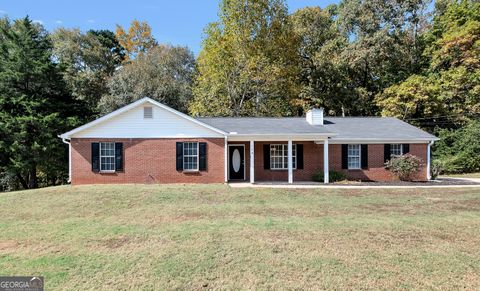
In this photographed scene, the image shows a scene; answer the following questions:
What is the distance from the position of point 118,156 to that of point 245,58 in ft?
49.8

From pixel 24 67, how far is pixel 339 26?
86.3ft

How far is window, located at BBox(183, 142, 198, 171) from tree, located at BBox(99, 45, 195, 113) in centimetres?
1561

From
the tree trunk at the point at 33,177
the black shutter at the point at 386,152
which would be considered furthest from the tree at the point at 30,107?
the black shutter at the point at 386,152

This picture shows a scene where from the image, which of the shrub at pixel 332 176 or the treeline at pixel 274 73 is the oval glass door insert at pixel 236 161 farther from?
the treeline at pixel 274 73

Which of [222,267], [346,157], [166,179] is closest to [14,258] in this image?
[222,267]

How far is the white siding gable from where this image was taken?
1722 centimetres

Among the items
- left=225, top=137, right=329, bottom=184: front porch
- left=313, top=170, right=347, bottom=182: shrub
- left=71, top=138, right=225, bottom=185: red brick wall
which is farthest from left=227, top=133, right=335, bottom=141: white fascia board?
left=313, top=170, right=347, bottom=182: shrub

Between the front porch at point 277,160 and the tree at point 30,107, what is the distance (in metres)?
12.3

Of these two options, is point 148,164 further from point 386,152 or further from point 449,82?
point 449,82

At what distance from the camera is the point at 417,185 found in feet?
56.2

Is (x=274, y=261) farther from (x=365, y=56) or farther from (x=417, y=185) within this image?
(x=365, y=56)

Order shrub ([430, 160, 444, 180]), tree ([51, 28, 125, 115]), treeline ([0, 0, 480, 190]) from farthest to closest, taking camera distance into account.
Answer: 1. tree ([51, 28, 125, 115])
2. treeline ([0, 0, 480, 190])
3. shrub ([430, 160, 444, 180])

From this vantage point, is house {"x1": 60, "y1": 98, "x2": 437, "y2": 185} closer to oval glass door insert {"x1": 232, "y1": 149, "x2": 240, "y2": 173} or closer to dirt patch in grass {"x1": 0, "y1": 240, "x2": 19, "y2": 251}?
oval glass door insert {"x1": 232, "y1": 149, "x2": 240, "y2": 173}

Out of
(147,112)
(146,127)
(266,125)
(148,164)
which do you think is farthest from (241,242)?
(266,125)
